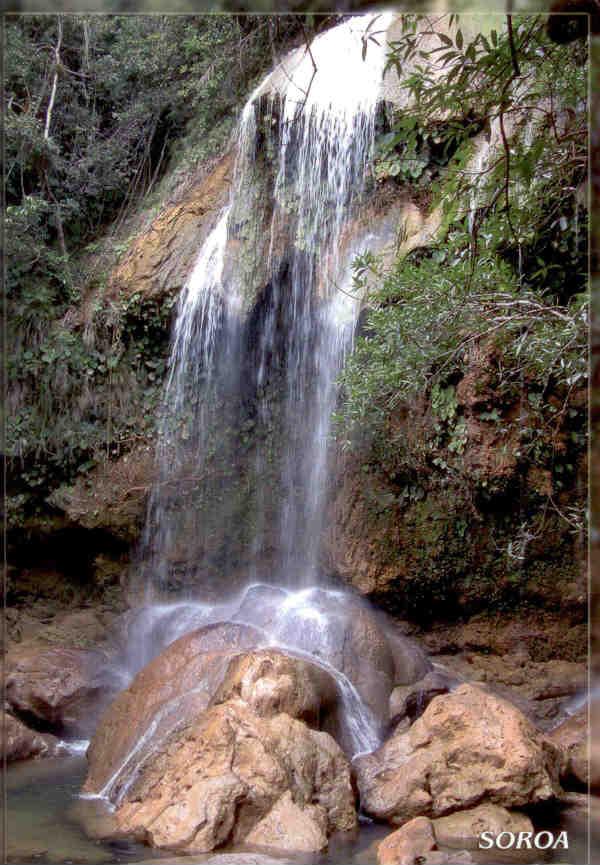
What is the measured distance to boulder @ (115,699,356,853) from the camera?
3.96m

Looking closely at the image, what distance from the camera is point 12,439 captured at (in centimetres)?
Answer: 802

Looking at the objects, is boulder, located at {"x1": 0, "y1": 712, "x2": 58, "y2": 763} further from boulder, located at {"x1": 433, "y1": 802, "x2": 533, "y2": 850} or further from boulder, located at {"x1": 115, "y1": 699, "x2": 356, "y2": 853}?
boulder, located at {"x1": 433, "y1": 802, "x2": 533, "y2": 850}

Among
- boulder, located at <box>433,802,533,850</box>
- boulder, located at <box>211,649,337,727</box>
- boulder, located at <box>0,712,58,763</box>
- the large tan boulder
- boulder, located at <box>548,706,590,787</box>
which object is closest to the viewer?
boulder, located at <box>433,802,533,850</box>

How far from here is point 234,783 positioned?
411 cm

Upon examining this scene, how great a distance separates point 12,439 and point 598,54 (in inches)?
255

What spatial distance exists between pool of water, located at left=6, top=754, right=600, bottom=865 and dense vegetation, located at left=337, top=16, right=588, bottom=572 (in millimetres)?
2030

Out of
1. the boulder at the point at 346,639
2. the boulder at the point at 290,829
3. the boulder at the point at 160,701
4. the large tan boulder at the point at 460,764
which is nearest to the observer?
the boulder at the point at 290,829

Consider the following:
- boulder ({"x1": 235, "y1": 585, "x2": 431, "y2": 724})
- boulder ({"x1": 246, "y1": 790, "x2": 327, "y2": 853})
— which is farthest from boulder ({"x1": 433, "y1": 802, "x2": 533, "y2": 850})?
boulder ({"x1": 235, "y1": 585, "x2": 431, "y2": 724})

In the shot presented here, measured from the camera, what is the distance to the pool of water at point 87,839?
141 inches

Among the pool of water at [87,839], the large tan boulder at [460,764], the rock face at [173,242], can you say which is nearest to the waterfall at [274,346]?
the rock face at [173,242]

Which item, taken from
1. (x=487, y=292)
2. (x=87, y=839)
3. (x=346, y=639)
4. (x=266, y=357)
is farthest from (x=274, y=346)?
(x=87, y=839)

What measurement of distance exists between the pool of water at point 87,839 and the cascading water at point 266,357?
8.51ft

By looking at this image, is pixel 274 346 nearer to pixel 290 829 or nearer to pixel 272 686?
pixel 272 686

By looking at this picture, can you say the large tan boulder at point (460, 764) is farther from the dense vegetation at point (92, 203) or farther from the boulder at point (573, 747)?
the dense vegetation at point (92, 203)
